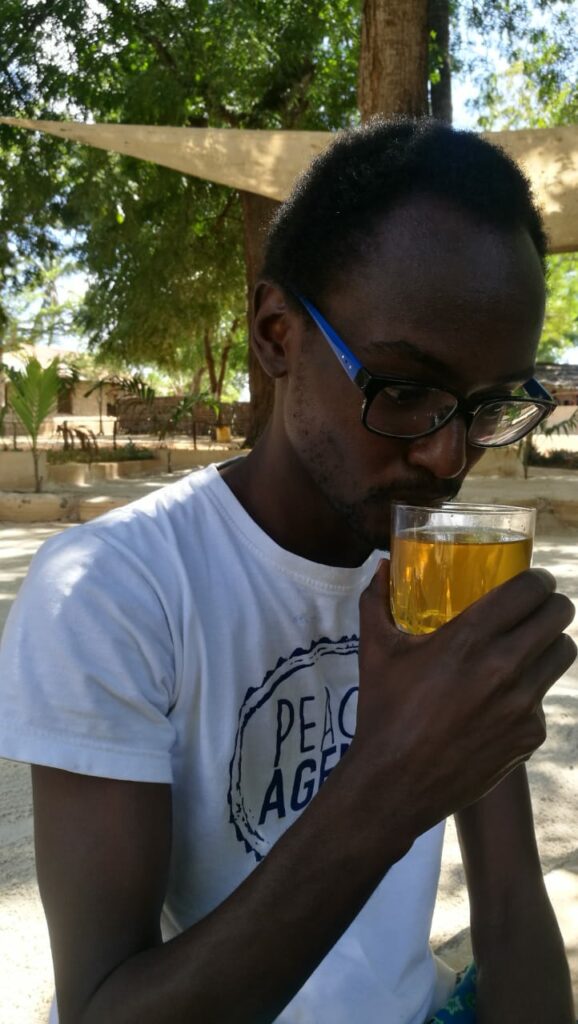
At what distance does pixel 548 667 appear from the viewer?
3.25 ft

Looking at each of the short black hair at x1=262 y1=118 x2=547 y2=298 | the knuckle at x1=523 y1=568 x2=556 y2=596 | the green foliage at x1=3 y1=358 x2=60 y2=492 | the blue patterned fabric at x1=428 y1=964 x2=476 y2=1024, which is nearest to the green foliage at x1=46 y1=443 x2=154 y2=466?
the green foliage at x1=3 y1=358 x2=60 y2=492

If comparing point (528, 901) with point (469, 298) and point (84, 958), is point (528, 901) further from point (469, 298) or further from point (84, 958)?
point (469, 298)

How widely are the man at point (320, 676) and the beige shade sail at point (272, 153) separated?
517 cm

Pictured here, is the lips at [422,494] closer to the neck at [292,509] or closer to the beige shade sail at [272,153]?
the neck at [292,509]

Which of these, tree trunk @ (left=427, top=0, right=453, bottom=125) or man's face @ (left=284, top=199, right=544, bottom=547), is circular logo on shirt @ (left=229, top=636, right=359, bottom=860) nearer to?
man's face @ (left=284, top=199, right=544, bottom=547)

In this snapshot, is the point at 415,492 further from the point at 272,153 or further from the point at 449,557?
the point at 272,153

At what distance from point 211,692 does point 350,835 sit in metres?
0.32

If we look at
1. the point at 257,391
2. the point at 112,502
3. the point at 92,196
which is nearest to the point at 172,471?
the point at 257,391

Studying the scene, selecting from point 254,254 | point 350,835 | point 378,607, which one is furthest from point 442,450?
point 254,254

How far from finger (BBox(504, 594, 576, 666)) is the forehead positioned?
0.44m

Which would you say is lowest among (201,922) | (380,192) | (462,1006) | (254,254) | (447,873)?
(447,873)

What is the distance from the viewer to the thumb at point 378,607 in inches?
42.3

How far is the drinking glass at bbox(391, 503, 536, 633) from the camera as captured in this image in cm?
107

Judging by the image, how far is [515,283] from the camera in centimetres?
130
